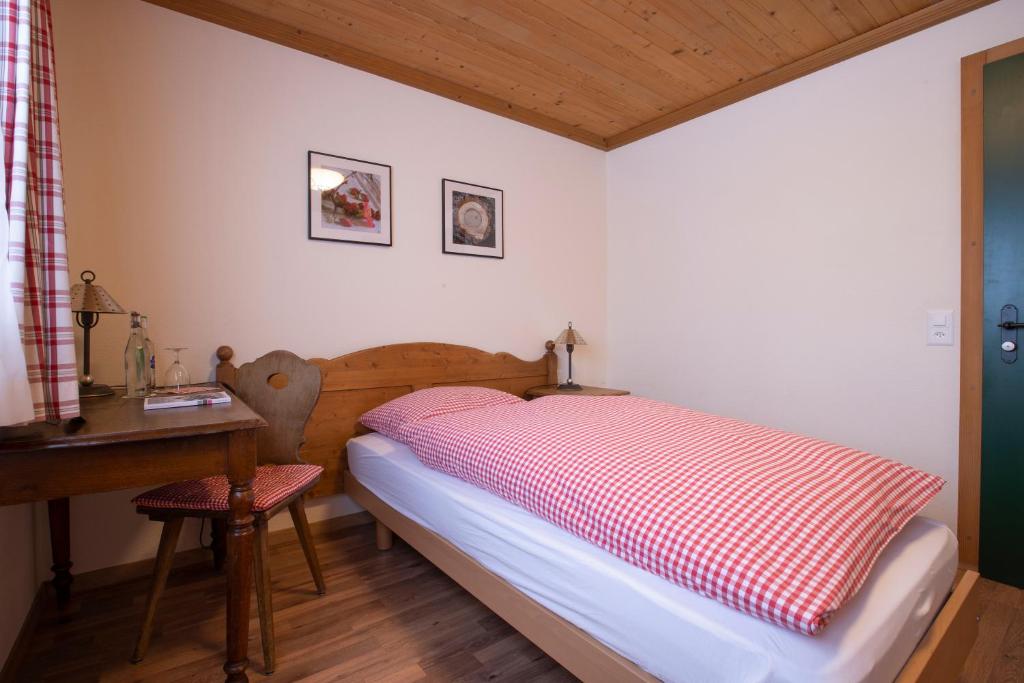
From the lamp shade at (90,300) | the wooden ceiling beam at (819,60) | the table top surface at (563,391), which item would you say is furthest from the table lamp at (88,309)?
the wooden ceiling beam at (819,60)

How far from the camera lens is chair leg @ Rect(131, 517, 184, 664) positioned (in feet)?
4.88

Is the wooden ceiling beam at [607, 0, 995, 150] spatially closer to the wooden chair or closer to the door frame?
the door frame

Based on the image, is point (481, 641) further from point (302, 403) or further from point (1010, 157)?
point (1010, 157)

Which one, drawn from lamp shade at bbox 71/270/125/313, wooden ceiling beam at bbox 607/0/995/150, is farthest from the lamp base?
wooden ceiling beam at bbox 607/0/995/150

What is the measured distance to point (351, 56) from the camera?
8.21 feet

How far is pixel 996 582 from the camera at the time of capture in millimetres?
2049

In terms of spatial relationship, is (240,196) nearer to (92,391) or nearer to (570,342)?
(92,391)

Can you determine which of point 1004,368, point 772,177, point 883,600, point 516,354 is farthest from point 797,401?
point 883,600

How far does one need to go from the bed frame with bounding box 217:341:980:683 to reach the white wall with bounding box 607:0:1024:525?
1.02 meters

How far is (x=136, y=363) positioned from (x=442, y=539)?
4.02 ft

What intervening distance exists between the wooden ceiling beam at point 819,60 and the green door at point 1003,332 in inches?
12.8

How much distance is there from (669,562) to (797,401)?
6.80ft

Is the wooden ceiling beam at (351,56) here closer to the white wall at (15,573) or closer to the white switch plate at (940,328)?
the white wall at (15,573)

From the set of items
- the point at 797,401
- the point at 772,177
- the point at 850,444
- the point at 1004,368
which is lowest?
the point at 850,444
